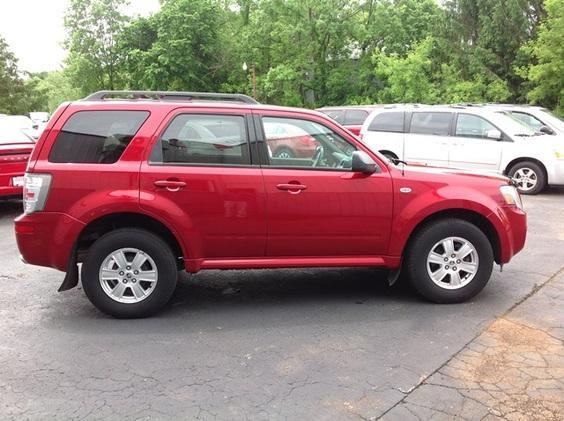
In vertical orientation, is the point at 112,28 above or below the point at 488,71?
above

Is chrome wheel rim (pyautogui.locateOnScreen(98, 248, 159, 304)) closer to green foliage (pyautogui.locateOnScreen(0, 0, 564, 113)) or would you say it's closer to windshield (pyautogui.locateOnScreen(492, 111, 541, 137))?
windshield (pyautogui.locateOnScreen(492, 111, 541, 137))

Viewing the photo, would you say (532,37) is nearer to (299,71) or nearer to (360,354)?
(299,71)

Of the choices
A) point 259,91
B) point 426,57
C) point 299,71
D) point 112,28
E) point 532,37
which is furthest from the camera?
point 112,28

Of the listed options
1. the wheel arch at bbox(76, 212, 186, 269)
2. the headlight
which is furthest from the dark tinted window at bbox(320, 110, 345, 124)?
the wheel arch at bbox(76, 212, 186, 269)

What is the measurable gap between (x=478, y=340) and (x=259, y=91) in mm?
32324

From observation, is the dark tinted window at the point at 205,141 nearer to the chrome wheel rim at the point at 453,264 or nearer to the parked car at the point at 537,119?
the chrome wheel rim at the point at 453,264

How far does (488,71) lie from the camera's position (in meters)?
22.6

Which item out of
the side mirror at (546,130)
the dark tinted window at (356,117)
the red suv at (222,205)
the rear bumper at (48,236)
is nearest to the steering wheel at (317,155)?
the red suv at (222,205)

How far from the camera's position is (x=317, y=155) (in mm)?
5090

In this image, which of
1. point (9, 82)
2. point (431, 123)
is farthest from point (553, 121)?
point (9, 82)

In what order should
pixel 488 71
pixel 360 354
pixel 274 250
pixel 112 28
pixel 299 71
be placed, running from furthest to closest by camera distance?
pixel 112 28
pixel 299 71
pixel 488 71
pixel 274 250
pixel 360 354


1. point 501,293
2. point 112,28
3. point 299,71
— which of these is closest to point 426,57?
point 299,71

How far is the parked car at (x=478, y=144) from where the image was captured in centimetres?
1138

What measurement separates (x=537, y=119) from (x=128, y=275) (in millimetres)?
10945
